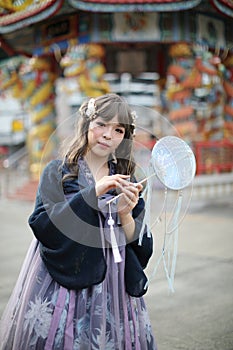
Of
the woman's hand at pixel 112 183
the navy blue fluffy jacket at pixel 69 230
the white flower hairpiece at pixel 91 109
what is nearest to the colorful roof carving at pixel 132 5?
the white flower hairpiece at pixel 91 109

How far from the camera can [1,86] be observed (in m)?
14.4

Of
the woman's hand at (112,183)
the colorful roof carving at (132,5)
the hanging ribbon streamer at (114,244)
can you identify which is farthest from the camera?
the colorful roof carving at (132,5)

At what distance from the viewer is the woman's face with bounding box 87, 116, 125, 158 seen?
184cm

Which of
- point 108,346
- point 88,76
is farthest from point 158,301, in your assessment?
point 88,76

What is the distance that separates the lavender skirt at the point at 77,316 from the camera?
1.82m

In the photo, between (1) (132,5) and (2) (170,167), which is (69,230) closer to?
(2) (170,167)

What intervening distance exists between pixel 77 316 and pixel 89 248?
261 mm

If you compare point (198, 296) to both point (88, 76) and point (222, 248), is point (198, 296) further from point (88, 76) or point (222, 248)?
point (88, 76)

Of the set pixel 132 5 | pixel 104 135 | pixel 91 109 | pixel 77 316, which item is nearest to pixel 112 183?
pixel 104 135

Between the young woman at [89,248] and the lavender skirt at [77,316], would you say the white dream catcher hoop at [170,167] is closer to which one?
the young woman at [89,248]

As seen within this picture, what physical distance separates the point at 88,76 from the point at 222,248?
6.47 metres

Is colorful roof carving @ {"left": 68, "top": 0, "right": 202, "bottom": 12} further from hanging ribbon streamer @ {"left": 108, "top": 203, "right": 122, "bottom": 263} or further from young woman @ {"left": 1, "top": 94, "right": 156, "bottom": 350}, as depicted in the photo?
hanging ribbon streamer @ {"left": 108, "top": 203, "right": 122, "bottom": 263}

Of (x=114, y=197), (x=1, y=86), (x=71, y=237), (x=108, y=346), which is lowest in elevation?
(x=1, y=86)

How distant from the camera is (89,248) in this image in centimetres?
181
